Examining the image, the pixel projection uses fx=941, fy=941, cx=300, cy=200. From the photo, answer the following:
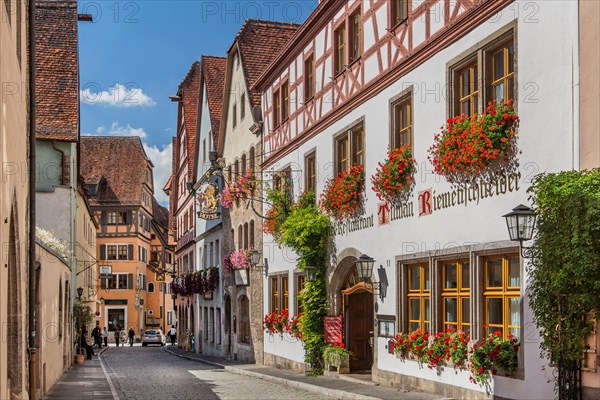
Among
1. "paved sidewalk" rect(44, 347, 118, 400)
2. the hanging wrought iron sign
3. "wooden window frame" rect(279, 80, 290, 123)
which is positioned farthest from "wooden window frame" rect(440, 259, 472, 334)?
the hanging wrought iron sign

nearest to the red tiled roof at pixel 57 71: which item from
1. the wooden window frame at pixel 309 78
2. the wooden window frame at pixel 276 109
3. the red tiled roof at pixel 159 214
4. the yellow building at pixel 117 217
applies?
the wooden window frame at pixel 276 109

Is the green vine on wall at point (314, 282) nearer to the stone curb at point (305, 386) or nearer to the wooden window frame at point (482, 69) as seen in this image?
the stone curb at point (305, 386)

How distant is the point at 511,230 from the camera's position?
465 inches

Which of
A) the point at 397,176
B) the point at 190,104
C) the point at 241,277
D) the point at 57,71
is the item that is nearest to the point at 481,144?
the point at 397,176

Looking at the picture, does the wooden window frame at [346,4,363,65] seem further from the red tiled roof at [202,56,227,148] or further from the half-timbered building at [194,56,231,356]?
the red tiled roof at [202,56,227,148]

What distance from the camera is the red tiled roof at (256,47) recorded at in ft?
105

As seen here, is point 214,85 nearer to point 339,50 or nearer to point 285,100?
point 285,100

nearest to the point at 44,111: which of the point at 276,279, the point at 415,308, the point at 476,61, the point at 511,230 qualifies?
the point at 276,279

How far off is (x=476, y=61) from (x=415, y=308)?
4.96 meters

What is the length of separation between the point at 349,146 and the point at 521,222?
9284 mm

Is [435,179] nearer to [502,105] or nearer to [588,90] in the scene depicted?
[502,105]

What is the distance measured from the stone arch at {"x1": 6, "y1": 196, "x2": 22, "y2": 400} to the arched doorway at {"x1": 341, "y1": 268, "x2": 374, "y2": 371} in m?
9.91

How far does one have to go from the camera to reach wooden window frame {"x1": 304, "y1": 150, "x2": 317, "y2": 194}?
77.9 feet

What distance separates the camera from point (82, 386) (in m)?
21.9
